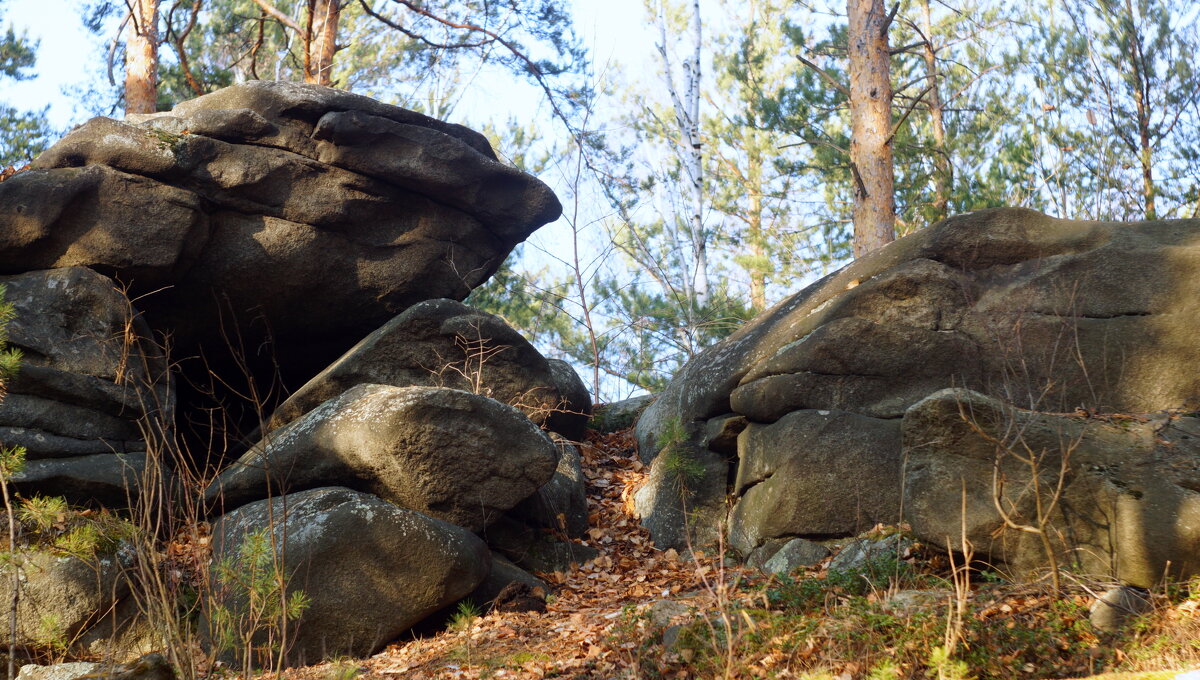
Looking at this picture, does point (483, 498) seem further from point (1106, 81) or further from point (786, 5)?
point (786, 5)

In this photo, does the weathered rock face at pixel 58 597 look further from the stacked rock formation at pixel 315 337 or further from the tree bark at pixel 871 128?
the tree bark at pixel 871 128

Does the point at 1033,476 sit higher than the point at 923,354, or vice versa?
the point at 923,354

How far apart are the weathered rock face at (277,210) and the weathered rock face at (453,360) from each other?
1.11m

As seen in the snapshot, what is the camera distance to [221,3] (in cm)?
1753

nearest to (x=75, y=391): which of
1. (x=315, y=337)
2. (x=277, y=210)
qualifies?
(x=277, y=210)

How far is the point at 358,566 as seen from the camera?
699 cm

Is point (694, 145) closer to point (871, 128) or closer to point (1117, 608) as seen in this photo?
point (871, 128)

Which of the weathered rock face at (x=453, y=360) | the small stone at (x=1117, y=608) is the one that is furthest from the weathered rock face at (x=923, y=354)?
the small stone at (x=1117, y=608)

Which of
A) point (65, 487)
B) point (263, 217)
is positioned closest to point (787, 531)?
point (65, 487)

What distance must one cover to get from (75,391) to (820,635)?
21.9ft

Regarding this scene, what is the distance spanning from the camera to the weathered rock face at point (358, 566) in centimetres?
681

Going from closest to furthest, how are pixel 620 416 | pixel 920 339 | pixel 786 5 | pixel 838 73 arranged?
1. pixel 920 339
2. pixel 620 416
3. pixel 838 73
4. pixel 786 5

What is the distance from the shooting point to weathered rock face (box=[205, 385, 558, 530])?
795 cm

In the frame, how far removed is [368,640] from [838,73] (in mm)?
13015
